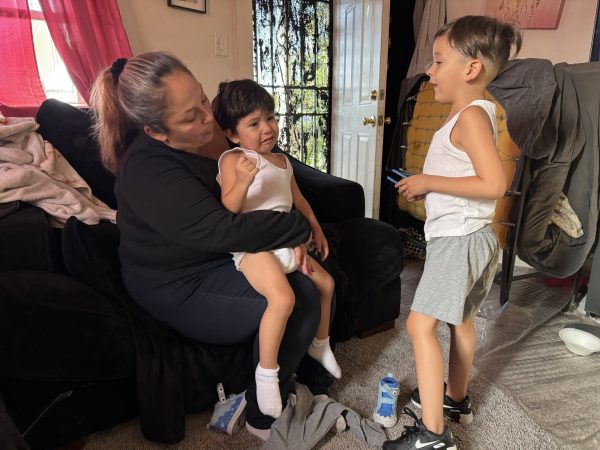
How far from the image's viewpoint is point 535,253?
1.76m

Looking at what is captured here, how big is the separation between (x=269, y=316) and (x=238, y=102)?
613 millimetres

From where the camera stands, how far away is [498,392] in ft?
4.74

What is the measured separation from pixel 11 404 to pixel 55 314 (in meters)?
0.24

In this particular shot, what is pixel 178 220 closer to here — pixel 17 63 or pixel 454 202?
pixel 454 202

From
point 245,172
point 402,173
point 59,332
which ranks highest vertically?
point 245,172

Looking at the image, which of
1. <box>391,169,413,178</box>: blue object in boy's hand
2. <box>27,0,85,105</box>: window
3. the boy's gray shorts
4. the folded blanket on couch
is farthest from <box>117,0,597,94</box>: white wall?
the boy's gray shorts

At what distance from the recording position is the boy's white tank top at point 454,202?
104 cm

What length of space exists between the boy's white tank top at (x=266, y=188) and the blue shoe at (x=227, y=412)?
560 millimetres

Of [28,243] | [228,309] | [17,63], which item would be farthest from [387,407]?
[17,63]

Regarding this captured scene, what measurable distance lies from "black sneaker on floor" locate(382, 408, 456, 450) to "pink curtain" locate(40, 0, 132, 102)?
73.3 inches

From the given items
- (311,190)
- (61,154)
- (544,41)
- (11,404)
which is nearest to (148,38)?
(61,154)

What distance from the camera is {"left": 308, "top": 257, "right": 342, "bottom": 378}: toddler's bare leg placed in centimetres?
128

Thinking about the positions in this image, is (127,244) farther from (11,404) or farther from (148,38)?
(148,38)

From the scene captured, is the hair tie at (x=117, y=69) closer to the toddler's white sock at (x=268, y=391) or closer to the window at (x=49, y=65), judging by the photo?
the toddler's white sock at (x=268, y=391)
